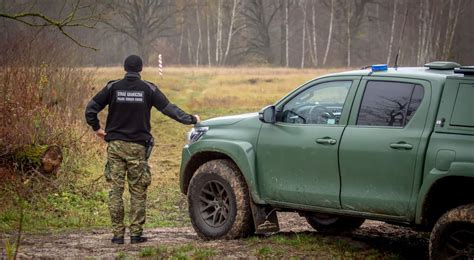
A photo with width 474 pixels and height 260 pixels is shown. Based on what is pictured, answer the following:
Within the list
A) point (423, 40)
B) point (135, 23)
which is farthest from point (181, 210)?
point (135, 23)

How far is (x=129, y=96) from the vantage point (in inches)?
327

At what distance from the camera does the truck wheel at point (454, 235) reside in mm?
6305

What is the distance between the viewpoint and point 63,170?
39.8 ft

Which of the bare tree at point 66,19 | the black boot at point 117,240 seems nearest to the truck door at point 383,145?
the black boot at point 117,240

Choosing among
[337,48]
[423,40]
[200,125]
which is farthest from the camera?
[337,48]

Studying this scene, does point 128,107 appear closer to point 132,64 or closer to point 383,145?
point 132,64

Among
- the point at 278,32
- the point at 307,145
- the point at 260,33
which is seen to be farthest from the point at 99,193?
the point at 278,32

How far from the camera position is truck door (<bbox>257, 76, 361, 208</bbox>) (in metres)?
7.36

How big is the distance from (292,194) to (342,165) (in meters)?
0.75

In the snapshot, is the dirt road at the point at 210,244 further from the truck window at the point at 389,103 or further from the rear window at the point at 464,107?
the rear window at the point at 464,107

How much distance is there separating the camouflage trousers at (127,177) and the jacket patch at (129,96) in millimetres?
461

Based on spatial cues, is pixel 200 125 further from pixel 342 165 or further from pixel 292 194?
pixel 342 165

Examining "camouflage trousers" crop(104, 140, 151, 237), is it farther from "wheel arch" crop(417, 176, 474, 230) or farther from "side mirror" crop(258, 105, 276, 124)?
"wheel arch" crop(417, 176, 474, 230)

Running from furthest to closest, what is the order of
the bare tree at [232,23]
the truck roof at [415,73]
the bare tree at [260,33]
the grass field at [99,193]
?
the bare tree at [260,33] → the bare tree at [232,23] → the grass field at [99,193] → the truck roof at [415,73]
